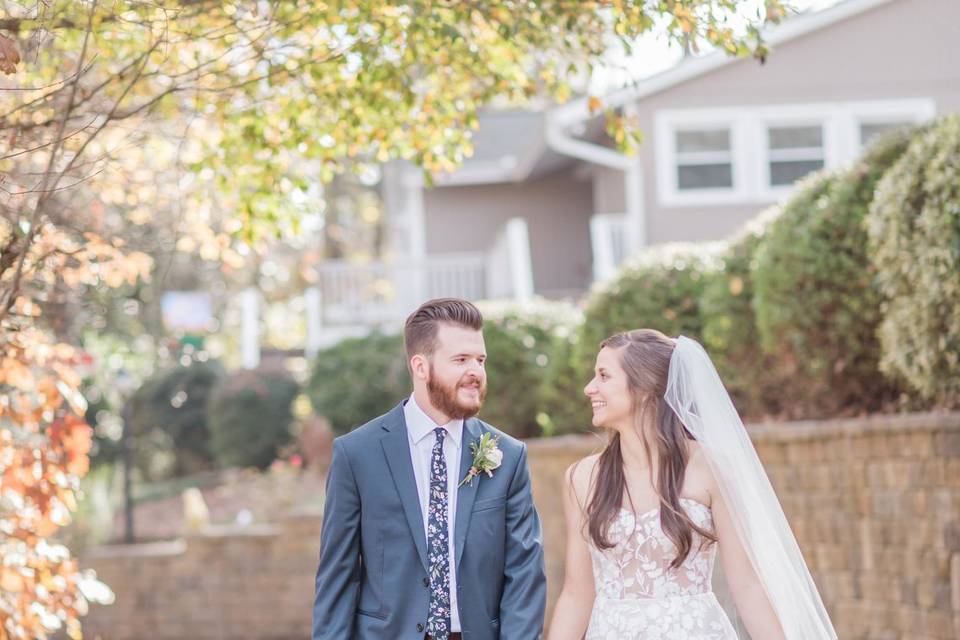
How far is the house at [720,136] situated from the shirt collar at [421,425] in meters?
14.6

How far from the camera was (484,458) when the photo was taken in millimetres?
5086

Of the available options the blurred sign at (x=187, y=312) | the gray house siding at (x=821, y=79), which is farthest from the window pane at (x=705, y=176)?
the blurred sign at (x=187, y=312)

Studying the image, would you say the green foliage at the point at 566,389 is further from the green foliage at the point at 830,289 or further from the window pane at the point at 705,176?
the window pane at the point at 705,176

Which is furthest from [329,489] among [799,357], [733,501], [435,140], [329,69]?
[799,357]

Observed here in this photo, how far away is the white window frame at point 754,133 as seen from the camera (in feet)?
68.7

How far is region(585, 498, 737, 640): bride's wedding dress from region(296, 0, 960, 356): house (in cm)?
1462

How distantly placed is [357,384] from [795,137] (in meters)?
7.46

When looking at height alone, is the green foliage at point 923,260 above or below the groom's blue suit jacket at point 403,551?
above

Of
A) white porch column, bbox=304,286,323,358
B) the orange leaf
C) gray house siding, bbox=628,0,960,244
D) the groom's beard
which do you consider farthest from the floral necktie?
white porch column, bbox=304,286,323,358

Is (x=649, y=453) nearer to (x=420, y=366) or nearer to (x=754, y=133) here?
(x=420, y=366)

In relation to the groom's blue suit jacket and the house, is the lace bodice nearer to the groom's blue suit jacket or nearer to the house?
the groom's blue suit jacket

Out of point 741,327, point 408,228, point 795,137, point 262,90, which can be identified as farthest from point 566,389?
point 408,228

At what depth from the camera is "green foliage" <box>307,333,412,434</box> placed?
65.2 ft

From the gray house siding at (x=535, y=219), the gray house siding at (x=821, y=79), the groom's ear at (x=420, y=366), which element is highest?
the gray house siding at (x=821, y=79)
